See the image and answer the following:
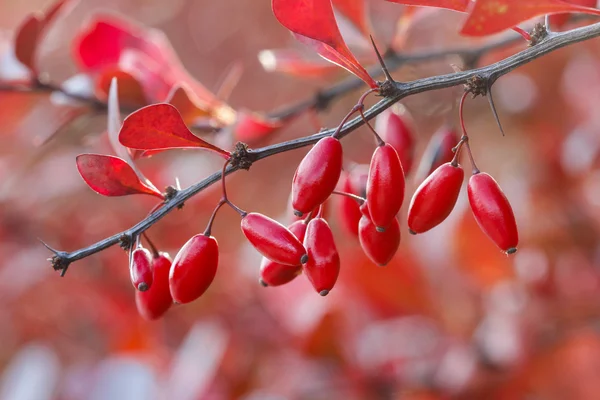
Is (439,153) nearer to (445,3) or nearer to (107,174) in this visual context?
(445,3)

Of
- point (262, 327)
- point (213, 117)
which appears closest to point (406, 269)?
point (262, 327)

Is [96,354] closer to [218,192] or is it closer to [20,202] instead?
[20,202]

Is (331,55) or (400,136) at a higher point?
(400,136)

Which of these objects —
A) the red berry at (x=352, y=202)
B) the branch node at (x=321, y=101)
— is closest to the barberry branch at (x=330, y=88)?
the branch node at (x=321, y=101)

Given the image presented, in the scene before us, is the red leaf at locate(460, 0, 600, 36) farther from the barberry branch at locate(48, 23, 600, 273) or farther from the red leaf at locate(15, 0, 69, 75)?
the red leaf at locate(15, 0, 69, 75)

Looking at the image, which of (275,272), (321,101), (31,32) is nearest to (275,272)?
(275,272)

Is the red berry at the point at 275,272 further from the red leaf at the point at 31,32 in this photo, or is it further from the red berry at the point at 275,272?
the red leaf at the point at 31,32

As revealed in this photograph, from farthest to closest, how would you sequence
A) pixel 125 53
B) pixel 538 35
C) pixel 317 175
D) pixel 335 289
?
pixel 335 289 < pixel 125 53 < pixel 538 35 < pixel 317 175
